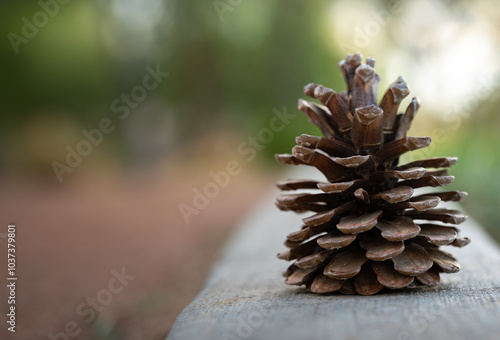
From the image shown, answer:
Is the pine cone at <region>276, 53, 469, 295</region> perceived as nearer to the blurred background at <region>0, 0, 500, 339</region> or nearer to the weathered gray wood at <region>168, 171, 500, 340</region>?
the weathered gray wood at <region>168, 171, 500, 340</region>

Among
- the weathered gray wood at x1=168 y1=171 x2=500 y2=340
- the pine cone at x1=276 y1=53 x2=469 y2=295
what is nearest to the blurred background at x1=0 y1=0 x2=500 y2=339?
the weathered gray wood at x1=168 y1=171 x2=500 y2=340

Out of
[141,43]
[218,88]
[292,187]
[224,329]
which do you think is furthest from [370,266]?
[218,88]

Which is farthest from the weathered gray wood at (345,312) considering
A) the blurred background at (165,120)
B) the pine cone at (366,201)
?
the blurred background at (165,120)

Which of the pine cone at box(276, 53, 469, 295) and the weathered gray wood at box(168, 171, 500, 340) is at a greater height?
the pine cone at box(276, 53, 469, 295)

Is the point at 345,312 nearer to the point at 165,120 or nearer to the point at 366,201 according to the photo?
the point at 366,201

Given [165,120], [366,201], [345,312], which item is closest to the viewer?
[345,312]

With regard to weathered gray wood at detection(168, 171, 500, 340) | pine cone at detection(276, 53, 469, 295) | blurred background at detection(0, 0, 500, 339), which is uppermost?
blurred background at detection(0, 0, 500, 339)

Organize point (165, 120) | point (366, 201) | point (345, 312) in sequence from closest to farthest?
point (345, 312) → point (366, 201) → point (165, 120)

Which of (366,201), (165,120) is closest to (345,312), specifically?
(366,201)
